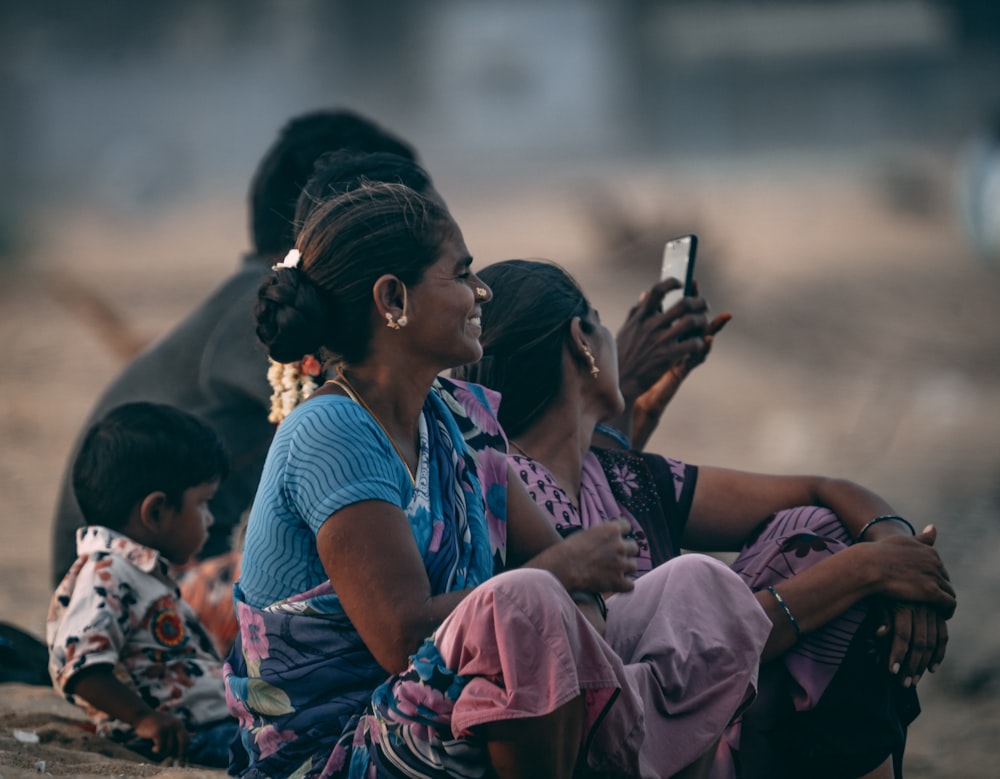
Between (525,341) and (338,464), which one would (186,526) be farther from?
(338,464)

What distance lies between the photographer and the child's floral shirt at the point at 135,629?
10.6 feet

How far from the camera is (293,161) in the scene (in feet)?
13.4

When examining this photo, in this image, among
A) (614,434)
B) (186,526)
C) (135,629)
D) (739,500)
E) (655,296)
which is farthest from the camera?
(655,296)

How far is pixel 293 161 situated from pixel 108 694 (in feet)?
5.36

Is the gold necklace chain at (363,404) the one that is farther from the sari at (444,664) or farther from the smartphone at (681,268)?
the smartphone at (681,268)

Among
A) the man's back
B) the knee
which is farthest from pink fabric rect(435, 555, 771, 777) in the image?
the man's back

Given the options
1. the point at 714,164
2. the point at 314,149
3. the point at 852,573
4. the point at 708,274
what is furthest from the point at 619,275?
the point at 852,573

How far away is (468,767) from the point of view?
2174 millimetres

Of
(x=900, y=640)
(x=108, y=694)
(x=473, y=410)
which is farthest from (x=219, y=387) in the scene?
(x=900, y=640)

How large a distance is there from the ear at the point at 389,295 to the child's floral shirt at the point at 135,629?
3.77 feet

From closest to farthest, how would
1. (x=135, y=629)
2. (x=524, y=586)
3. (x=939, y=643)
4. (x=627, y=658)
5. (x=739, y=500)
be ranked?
(x=524, y=586) < (x=627, y=658) < (x=939, y=643) < (x=739, y=500) < (x=135, y=629)

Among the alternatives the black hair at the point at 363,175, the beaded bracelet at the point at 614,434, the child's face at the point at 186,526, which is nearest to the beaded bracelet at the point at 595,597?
the black hair at the point at 363,175

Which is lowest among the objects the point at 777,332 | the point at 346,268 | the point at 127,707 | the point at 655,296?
the point at 777,332

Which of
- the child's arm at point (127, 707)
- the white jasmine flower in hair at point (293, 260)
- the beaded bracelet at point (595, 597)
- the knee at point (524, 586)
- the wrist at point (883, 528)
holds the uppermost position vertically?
the white jasmine flower in hair at point (293, 260)
